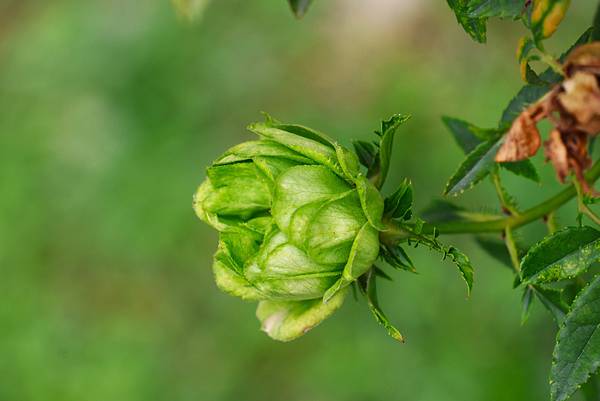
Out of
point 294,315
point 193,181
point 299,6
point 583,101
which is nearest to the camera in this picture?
point 583,101

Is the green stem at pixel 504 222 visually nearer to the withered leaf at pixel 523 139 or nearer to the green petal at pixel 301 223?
the green petal at pixel 301 223

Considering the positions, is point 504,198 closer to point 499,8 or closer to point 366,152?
point 366,152

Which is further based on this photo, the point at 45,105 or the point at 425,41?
the point at 45,105

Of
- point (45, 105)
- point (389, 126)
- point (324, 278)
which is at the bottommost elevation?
point (324, 278)

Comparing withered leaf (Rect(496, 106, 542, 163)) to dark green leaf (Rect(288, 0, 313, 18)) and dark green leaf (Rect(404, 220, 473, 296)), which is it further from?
dark green leaf (Rect(288, 0, 313, 18))

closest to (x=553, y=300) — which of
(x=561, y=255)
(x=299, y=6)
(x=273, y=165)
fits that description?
(x=561, y=255)

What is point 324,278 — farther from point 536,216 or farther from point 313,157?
point 536,216

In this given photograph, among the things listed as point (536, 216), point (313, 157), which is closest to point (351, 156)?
point (313, 157)
